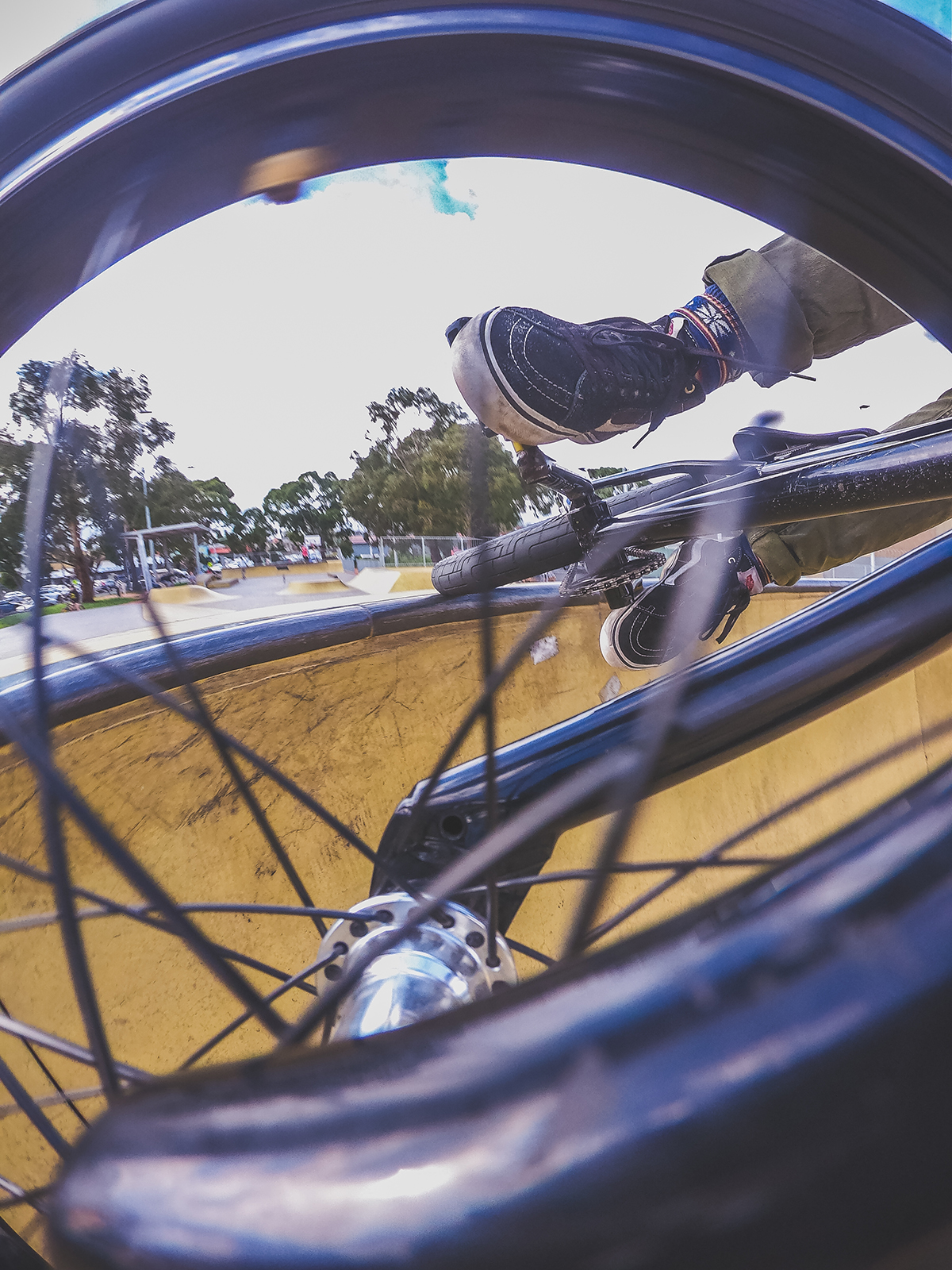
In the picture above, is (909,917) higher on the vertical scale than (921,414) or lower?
lower

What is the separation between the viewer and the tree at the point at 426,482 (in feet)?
0.78

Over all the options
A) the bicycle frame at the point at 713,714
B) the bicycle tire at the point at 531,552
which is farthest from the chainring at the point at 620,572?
the bicycle frame at the point at 713,714

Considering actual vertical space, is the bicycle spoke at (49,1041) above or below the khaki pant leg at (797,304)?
below

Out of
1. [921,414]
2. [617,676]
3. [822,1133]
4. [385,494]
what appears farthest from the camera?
[617,676]

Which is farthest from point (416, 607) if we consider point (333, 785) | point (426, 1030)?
point (426, 1030)

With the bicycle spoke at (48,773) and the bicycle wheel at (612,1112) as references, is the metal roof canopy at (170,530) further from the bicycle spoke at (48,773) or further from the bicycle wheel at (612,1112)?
the bicycle wheel at (612,1112)

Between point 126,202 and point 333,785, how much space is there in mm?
520

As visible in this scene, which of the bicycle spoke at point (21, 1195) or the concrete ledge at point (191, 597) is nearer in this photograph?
the bicycle spoke at point (21, 1195)

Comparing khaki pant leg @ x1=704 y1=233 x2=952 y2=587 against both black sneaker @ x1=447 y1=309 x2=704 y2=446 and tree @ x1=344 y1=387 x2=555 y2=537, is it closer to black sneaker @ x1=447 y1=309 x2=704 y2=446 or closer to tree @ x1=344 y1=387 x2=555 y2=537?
black sneaker @ x1=447 y1=309 x2=704 y2=446

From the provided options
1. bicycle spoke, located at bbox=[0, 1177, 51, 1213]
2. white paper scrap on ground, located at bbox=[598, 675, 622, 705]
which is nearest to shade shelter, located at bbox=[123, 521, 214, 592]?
bicycle spoke, located at bbox=[0, 1177, 51, 1213]

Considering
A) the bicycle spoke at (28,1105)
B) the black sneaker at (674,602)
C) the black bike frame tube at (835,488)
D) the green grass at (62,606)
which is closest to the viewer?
the bicycle spoke at (28,1105)

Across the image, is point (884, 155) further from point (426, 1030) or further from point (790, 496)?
point (426, 1030)

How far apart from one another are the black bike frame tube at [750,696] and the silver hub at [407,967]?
0.04m

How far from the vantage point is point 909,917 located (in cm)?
9
